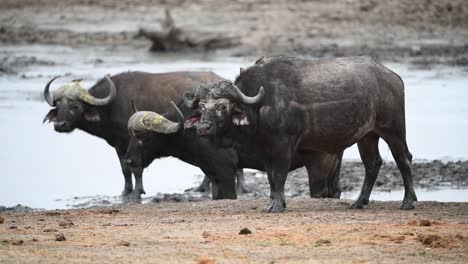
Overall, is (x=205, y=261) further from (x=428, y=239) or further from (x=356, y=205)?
(x=356, y=205)

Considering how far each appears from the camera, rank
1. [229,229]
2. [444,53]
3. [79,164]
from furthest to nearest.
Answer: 1. [444,53]
2. [79,164]
3. [229,229]

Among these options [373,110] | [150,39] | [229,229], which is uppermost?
[150,39]

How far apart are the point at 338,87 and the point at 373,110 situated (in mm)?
476

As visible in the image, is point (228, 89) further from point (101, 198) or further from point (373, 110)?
point (101, 198)

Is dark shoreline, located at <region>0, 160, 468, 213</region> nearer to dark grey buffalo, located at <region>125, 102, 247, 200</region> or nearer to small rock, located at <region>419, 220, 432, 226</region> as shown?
dark grey buffalo, located at <region>125, 102, 247, 200</region>

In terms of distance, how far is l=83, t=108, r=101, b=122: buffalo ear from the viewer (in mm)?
20078

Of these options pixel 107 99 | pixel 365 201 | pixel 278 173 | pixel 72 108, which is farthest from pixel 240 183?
pixel 278 173

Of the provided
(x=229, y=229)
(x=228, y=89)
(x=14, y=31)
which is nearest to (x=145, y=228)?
(x=229, y=229)

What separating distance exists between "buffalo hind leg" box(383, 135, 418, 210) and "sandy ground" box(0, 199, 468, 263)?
0.57 feet

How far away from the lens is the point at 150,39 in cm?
3394

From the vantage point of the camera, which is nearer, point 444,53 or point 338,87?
point 338,87

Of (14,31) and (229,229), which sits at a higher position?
(14,31)

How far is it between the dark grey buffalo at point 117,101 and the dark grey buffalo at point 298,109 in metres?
4.05

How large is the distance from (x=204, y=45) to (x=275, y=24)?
6.70 ft
